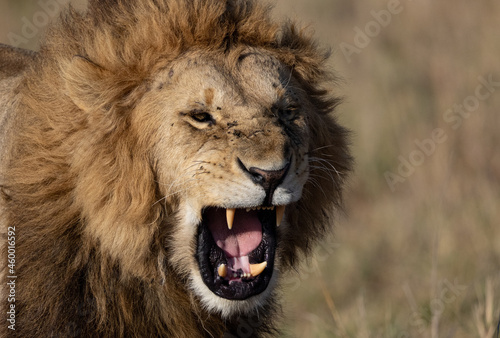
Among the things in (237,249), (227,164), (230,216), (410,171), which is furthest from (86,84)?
(410,171)

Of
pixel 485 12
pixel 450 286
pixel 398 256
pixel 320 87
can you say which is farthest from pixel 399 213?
pixel 320 87

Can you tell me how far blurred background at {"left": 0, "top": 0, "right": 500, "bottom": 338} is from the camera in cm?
617

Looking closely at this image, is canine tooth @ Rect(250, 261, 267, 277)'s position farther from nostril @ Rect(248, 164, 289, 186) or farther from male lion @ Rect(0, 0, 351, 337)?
nostril @ Rect(248, 164, 289, 186)

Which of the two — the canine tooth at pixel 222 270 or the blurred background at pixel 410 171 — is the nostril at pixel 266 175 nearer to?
the canine tooth at pixel 222 270

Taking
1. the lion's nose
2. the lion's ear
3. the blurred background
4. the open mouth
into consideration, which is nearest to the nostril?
the lion's nose

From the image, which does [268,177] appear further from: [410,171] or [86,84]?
[410,171]

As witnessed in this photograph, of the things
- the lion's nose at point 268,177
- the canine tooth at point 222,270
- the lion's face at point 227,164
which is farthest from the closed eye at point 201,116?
the canine tooth at point 222,270

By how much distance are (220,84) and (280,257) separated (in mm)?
842

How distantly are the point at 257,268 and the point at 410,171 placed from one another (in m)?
5.69

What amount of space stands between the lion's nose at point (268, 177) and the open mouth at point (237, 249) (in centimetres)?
19

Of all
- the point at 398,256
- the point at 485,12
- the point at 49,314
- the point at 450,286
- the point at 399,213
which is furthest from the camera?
the point at 485,12

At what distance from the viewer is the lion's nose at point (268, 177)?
3082 millimetres

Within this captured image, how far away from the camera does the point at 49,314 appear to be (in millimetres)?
3252

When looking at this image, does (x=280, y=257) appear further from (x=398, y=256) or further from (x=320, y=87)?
(x=398, y=256)
